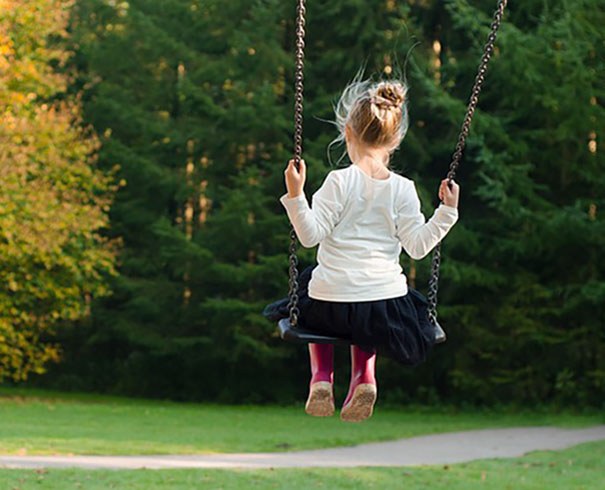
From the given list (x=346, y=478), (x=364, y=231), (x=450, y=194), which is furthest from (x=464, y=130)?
(x=346, y=478)

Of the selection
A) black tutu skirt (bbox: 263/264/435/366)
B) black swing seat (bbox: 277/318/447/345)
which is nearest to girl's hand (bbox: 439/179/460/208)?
Answer: black tutu skirt (bbox: 263/264/435/366)

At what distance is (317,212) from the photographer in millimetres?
3816

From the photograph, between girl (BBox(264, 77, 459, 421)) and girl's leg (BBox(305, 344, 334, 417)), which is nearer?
girl (BBox(264, 77, 459, 421))

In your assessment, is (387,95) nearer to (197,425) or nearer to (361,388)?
(361,388)

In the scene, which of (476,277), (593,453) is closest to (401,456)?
(593,453)

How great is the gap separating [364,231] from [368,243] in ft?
0.15

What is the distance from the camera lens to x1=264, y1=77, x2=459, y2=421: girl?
12.6ft

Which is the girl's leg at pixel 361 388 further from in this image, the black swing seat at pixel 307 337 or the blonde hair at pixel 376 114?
the blonde hair at pixel 376 114

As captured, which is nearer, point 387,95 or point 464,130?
point 387,95

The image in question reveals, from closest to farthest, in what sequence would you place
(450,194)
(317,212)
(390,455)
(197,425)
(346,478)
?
1. (317,212)
2. (450,194)
3. (346,478)
4. (390,455)
5. (197,425)

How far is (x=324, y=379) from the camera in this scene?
3.99m

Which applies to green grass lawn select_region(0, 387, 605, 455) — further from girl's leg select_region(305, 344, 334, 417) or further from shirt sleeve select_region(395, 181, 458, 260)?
shirt sleeve select_region(395, 181, 458, 260)

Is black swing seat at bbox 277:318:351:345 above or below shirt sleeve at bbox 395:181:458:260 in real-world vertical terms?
below

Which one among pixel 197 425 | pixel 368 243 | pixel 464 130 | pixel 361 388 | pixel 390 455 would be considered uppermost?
pixel 464 130
